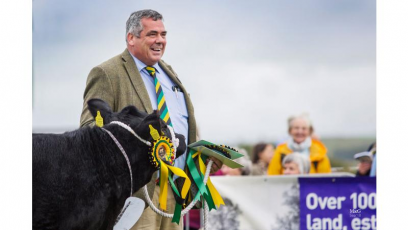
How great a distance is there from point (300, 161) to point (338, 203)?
2.23 feet

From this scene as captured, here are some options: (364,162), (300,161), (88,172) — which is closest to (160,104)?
(88,172)

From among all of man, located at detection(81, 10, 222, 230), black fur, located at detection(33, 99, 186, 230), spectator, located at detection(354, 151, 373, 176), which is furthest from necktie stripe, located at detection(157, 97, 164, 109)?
spectator, located at detection(354, 151, 373, 176)

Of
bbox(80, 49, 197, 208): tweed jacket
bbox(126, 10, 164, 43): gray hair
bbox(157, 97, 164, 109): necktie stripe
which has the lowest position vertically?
bbox(157, 97, 164, 109): necktie stripe

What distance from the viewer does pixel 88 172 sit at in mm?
3342

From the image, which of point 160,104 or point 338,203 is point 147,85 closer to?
point 160,104

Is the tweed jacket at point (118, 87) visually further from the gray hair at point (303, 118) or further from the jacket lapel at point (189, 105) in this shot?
the gray hair at point (303, 118)

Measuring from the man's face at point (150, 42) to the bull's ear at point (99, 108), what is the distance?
668 mm

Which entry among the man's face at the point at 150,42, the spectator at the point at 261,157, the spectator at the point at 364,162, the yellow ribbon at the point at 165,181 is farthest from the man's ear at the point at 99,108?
the spectator at the point at 364,162

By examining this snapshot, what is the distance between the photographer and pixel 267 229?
21.6 ft

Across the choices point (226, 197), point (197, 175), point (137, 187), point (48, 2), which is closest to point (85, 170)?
point (137, 187)

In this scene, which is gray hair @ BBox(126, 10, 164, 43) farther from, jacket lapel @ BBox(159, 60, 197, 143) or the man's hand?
the man's hand

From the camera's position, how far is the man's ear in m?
3.54
